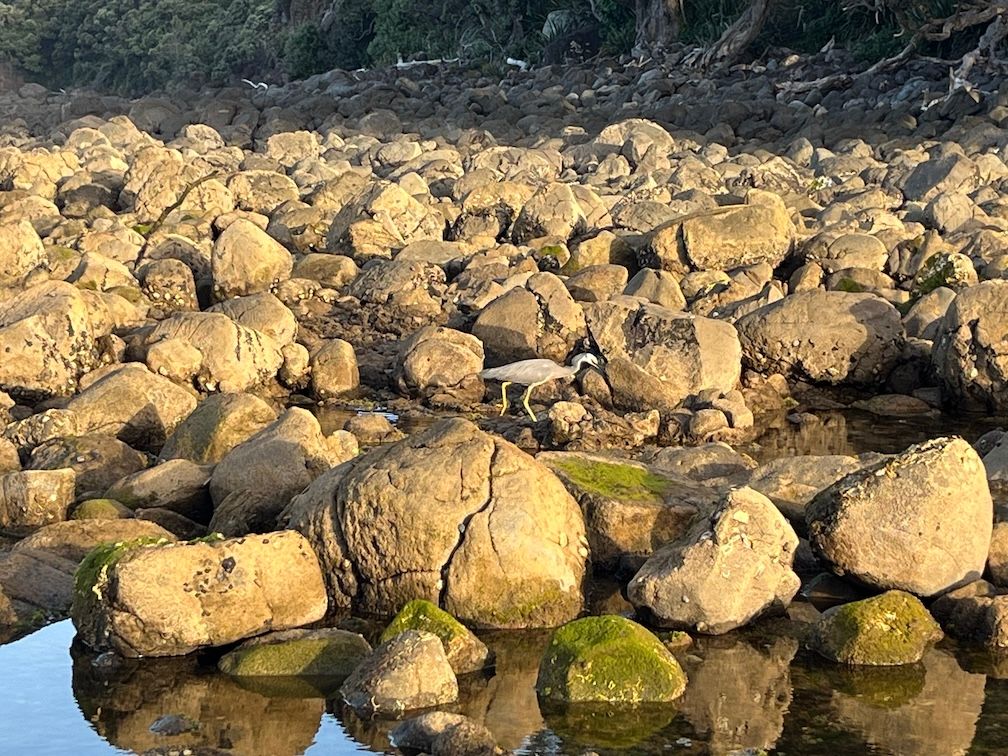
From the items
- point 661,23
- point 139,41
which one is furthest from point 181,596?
point 139,41

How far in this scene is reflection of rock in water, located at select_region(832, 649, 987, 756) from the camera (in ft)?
27.2

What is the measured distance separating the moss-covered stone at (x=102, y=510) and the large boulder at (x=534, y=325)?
6.56m

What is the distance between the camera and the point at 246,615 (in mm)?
9367

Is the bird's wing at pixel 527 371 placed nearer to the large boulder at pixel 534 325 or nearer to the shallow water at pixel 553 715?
the large boulder at pixel 534 325

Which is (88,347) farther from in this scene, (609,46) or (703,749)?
(609,46)

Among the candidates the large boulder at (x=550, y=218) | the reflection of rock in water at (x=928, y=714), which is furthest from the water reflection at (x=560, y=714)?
the large boulder at (x=550, y=218)

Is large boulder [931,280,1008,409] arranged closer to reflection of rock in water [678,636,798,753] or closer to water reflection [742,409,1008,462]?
water reflection [742,409,1008,462]

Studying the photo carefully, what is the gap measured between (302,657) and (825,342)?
361 inches

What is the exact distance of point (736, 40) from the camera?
4234 centimetres

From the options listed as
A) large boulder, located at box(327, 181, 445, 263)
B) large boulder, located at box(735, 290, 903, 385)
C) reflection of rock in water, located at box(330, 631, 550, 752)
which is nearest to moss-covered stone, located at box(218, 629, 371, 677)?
reflection of rock in water, located at box(330, 631, 550, 752)

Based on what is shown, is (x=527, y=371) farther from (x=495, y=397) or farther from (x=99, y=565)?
(x=99, y=565)

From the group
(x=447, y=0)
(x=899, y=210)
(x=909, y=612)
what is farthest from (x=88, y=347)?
(x=447, y=0)

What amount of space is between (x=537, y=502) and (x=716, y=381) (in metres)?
6.36

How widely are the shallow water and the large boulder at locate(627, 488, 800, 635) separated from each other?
178 millimetres
